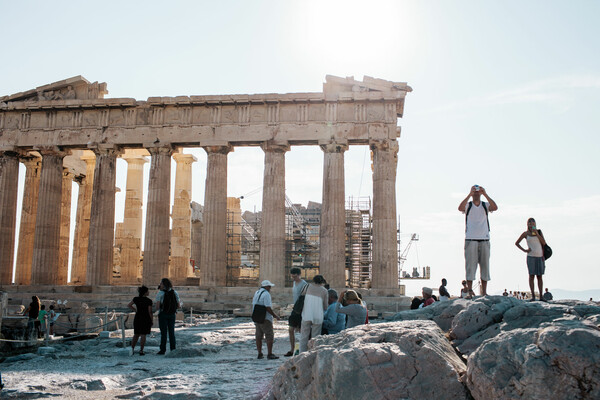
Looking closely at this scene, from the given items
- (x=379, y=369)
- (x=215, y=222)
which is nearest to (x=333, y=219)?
(x=215, y=222)

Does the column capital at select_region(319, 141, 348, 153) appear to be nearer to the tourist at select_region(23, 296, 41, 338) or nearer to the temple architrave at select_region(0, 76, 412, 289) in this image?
the temple architrave at select_region(0, 76, 412, 289)

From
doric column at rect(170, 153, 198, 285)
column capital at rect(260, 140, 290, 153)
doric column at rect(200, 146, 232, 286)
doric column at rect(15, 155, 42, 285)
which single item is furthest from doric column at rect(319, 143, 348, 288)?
doric column at rect(15, 155, 42, 285)

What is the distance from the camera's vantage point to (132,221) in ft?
106

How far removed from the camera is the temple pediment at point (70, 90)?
29750 millimetres

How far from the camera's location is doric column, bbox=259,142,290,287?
2714 centimetres

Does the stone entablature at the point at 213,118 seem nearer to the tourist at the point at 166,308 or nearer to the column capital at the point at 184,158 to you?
the column capital at the point at 184,158

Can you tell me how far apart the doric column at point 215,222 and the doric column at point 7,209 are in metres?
10.1

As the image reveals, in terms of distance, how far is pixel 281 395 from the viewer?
5.54 metres

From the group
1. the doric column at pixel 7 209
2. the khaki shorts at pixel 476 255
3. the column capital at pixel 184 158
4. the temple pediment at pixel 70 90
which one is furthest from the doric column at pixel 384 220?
the doric column at pixel 7 209

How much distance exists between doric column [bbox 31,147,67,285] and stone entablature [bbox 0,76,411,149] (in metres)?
1.17

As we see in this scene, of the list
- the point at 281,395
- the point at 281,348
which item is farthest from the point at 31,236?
the point at 281,395

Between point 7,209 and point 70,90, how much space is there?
22.2 feet

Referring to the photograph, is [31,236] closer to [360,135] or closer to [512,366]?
[360,135]

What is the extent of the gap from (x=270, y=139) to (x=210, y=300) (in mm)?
7856
